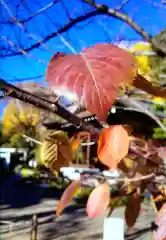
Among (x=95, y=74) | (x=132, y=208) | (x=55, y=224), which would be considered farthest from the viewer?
(x=55, y=224)

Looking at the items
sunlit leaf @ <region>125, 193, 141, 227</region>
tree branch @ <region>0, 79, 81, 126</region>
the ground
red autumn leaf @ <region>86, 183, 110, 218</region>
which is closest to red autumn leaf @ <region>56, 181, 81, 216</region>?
red autumn leaf @ <region>86, 183, 110, 218</region>

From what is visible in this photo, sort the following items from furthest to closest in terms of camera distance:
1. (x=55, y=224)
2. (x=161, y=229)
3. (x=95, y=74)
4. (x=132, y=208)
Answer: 1. (x=55, y=224)
2. (x=132, y=208)
3. (x=161, y=229)
4. (x=95, y=74)

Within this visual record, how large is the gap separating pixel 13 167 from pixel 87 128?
14.8 m

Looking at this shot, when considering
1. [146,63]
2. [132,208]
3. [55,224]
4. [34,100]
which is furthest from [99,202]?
[55,224]

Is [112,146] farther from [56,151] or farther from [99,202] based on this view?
[99,202]

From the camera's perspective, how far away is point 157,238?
0.32 m

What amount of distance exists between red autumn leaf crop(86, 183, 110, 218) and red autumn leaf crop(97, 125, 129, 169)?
0.22m

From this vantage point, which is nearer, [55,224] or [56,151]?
[56,151]

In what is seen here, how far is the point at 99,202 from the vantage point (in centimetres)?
50

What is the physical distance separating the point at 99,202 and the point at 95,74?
0.34m

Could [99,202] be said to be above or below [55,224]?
above

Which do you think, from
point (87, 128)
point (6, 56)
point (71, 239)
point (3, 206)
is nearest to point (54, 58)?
point (87, 128)

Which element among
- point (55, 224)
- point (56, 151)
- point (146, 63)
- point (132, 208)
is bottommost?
point (55, 224)

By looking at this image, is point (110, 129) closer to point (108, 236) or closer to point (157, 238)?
point (157, 238)
